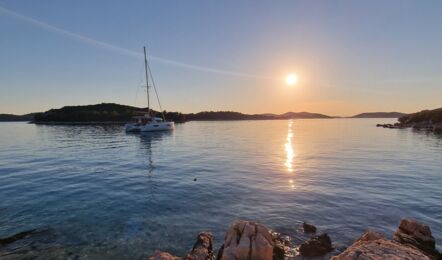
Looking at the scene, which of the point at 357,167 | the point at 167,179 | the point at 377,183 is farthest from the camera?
the point at 357,167

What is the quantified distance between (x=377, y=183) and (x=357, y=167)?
8631 millimetres

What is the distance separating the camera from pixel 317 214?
18062 mm

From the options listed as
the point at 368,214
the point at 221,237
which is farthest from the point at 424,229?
the point at 221,237

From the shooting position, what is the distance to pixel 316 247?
511 inches

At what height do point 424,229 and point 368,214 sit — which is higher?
point 424,229

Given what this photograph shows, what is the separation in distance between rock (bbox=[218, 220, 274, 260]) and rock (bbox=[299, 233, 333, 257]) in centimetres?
322

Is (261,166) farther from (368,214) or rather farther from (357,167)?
A: (368,214)

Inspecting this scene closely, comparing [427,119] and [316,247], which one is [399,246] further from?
[427,119]

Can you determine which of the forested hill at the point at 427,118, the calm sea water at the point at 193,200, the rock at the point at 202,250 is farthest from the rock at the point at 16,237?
the forested hill at the point at 427,118

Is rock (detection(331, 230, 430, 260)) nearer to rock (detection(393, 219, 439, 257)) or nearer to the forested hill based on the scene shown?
rock (detection(393, 219, 439, 257))

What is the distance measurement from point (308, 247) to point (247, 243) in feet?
14.4

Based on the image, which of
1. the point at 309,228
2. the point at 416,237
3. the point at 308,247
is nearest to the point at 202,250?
the point at 308,247

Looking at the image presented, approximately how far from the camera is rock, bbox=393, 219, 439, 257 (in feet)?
38.0

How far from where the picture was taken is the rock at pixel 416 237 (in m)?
11.6
